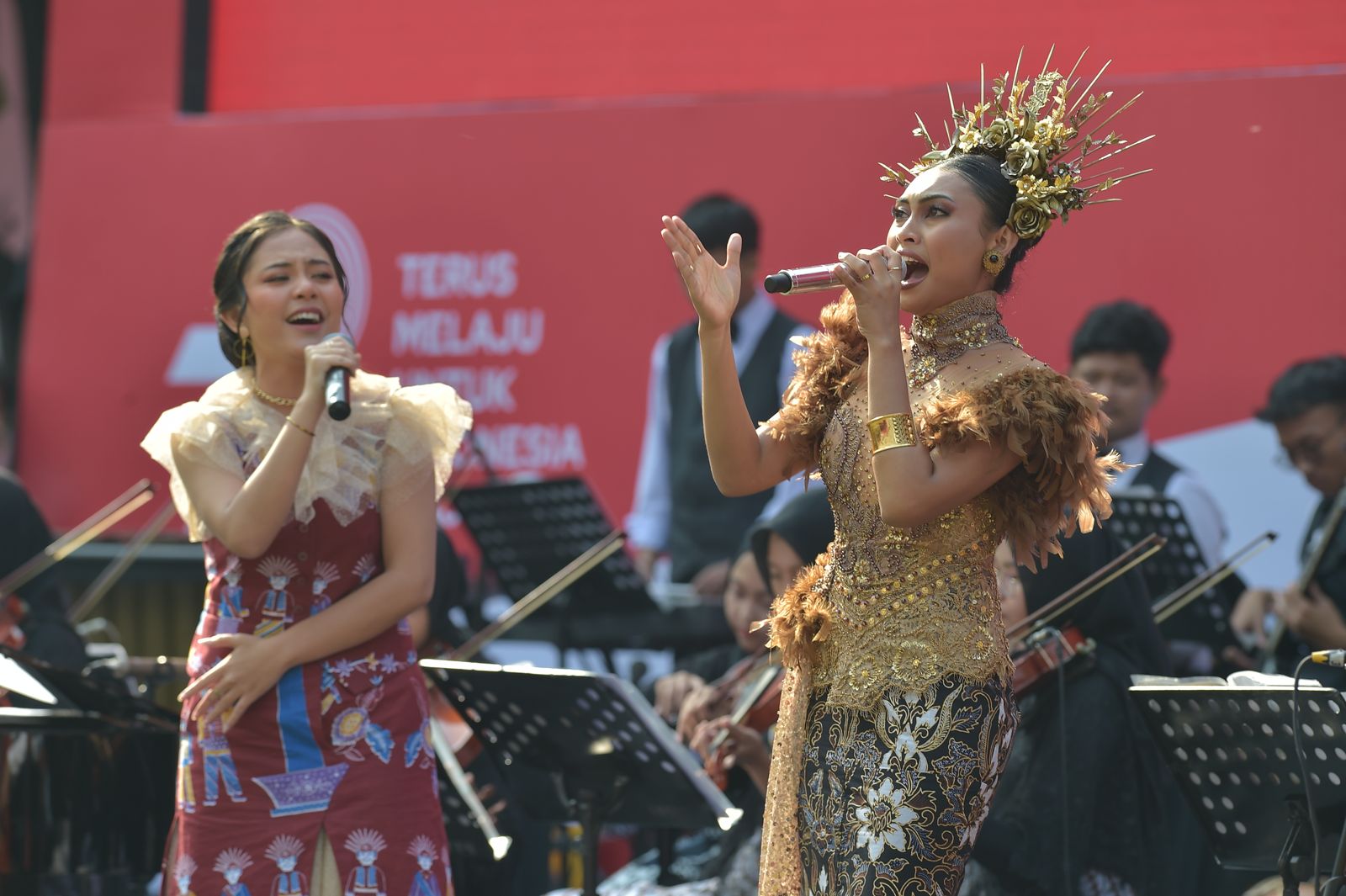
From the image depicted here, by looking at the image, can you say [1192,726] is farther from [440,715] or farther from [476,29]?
[476,29]

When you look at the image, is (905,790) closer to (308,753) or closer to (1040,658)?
(308,753)

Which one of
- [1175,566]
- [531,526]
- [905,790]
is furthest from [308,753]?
[1175,566]

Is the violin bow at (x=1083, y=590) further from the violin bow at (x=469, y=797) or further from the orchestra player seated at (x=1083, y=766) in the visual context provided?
the violin bow at (x=469, y=797)

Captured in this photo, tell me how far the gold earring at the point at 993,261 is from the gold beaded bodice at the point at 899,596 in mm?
286

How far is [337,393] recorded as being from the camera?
2.87 m

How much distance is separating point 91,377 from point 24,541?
2.37 m

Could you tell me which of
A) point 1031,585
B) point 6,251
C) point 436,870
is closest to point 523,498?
point 1031,585

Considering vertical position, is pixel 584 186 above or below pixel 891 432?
above

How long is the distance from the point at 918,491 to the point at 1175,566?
2.30 m

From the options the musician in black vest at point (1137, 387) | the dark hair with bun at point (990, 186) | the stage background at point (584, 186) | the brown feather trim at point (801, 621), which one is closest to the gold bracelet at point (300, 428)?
the brown feather trim at point (801, 621)

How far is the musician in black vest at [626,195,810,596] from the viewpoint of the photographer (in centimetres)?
591

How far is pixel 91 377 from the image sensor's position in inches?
278

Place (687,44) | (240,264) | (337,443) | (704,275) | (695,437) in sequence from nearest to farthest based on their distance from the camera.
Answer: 1. (704,275)
2. (337,443)
3. (240,264)
4. (695,437)
5. (687,44)

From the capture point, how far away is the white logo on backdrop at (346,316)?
21.9ft
